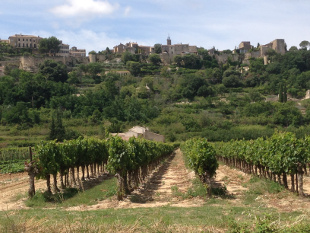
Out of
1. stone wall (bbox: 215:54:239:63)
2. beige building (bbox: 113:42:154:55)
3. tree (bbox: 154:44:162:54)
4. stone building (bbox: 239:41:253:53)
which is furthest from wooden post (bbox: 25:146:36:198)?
stone building (bbox: 239:41:253:53)

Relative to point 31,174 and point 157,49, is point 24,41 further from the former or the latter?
point 31,174

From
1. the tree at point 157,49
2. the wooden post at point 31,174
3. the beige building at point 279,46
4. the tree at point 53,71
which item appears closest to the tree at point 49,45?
the tree at point 53,71

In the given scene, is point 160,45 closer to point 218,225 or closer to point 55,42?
point 55,42

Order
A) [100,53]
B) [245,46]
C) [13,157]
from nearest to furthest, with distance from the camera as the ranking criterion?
1. [13,157]
2. [100,53]
3. [245,46]

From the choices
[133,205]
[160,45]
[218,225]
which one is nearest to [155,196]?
[133,205]

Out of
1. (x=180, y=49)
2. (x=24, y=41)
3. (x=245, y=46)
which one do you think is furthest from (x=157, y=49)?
(x=24, y=41)

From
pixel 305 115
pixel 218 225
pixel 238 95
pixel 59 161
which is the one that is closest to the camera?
pixel 218 225

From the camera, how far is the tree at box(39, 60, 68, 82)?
85750mm

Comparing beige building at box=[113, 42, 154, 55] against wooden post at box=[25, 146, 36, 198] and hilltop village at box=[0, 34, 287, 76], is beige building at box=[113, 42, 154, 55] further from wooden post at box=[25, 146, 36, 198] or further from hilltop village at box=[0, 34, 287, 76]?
wooden post at box=[25, 146, 36, 198]

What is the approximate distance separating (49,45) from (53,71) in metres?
24.7

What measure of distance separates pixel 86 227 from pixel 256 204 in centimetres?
837

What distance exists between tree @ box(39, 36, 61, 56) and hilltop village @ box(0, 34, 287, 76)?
1909 millimetres

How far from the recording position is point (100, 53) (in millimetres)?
123312

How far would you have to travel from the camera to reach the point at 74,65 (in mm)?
107125
